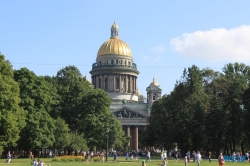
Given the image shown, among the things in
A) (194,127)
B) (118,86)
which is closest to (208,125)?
(194,127)

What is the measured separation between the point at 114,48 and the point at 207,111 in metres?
90.3

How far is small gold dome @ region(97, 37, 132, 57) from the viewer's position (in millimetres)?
157000

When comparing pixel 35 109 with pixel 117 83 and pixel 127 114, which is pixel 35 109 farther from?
pixel 117 83

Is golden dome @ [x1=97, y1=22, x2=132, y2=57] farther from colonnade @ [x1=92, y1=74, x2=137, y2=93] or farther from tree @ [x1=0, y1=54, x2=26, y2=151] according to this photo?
tree @ [x1=0, y1=54, x2=26, y2=151]

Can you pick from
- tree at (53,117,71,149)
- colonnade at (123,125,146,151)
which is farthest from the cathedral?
tree at (53,117,71,149)

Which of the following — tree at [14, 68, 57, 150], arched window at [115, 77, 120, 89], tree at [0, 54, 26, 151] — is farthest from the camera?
arched window at [115, 77, 120, 89]

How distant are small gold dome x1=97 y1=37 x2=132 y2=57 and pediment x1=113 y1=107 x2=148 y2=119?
22507mm

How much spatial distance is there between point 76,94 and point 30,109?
47.6 ft

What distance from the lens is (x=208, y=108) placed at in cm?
6900

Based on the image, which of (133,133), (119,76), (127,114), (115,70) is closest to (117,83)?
(119,76)

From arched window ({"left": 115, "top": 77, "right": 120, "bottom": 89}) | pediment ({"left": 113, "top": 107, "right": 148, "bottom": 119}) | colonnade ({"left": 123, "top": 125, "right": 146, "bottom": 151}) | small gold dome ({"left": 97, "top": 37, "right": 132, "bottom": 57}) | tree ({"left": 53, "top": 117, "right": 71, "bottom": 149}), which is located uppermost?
small gold dome ({"left": 97, "top": 37, "right": 132, "bottom": 57})

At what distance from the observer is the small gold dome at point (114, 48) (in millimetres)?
157000

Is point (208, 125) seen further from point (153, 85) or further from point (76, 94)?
point (153, 85)

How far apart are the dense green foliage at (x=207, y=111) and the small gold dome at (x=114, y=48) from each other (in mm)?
79968
